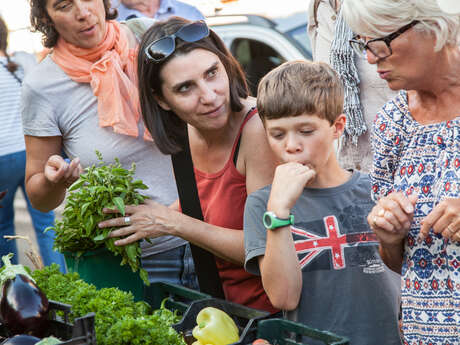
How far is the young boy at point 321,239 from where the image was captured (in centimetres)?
198

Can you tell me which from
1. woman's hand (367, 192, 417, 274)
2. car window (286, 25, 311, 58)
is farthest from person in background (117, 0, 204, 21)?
woman's hand (367, 192, 417, 274)

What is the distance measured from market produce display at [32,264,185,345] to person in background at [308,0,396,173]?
4.61 feet

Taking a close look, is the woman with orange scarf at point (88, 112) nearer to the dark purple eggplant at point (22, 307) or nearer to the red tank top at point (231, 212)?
the red tank top at point (231, 212)

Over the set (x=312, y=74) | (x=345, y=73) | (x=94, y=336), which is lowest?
(x=94, y=336)

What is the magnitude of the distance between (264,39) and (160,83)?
3.25m

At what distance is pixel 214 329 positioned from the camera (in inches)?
76.7

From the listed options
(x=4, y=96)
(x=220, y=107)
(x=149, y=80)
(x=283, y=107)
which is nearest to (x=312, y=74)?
(x=283, y=107)

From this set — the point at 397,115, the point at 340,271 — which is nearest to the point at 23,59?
the point at 340,271

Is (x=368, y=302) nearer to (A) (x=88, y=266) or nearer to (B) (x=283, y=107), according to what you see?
(B) (x=283, y=107)

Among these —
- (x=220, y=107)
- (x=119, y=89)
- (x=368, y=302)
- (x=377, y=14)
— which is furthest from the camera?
(x=119, y=89)

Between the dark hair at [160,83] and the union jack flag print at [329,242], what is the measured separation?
0.58 m

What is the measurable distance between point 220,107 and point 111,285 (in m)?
0.78

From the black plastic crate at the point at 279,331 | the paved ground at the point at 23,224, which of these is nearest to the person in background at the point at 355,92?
the black plastic crate at the point at 279,331

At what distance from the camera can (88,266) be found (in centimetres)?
236
